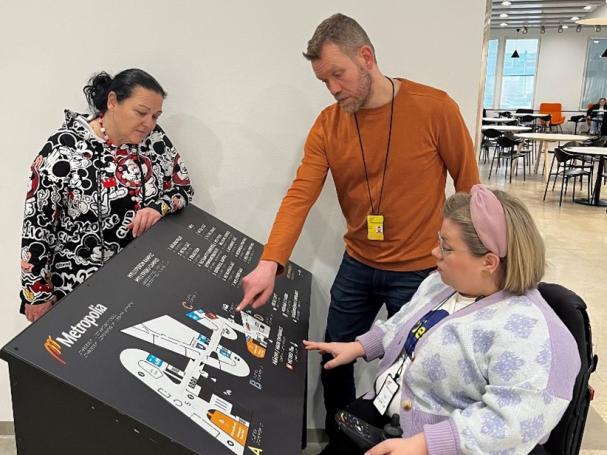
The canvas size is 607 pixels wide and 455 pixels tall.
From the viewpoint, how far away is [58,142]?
1.78 meters

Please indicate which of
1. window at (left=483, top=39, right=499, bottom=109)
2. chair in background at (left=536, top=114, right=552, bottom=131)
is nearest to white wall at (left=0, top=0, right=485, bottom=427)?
chair in background at (left=536, top=114, right=552, bottom=131)

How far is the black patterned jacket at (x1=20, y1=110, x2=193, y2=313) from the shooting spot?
1773 mm

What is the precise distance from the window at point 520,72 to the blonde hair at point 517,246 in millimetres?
19001

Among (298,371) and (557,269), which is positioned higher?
(298,371)

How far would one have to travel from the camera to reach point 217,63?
225cm

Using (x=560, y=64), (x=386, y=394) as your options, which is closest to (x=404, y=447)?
(x=386, y=394)

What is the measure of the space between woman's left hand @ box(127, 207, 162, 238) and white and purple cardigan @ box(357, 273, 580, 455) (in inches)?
37.7

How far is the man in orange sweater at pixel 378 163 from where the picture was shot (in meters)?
1.76

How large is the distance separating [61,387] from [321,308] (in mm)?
1610

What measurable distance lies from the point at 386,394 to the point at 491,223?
560 mm

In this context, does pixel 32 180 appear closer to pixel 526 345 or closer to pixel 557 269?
pixel 526 345

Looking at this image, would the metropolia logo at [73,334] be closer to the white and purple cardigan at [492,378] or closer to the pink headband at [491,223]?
the white and purple cardigan at [492,378]

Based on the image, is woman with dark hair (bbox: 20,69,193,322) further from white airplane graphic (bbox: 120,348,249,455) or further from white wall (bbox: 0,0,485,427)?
white airplane graphic (bbox: 120,348,249,455)

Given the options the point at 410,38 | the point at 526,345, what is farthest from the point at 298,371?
the point at 410,38
